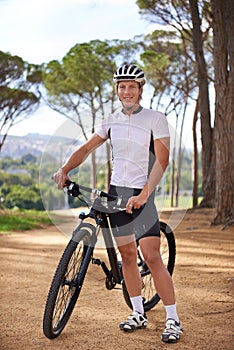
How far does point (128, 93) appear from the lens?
3312mm

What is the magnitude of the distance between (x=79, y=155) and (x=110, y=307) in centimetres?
135

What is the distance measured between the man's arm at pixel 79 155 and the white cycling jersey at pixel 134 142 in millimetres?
133

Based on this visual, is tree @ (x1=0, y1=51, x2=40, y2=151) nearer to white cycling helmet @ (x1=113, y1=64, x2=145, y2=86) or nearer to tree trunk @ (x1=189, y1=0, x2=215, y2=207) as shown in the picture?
tree trunk @ (x1=189, y1=0, x2=215, y2=207)

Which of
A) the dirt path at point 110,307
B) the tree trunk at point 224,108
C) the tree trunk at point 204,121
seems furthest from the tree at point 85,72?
the dirt path at point 110,307

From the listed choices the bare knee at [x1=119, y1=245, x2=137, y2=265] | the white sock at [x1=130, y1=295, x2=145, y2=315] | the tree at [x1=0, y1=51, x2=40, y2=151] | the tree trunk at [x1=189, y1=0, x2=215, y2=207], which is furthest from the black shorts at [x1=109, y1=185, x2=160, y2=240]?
the tree at [x1=0, y1=51, x2=40, y2=151]

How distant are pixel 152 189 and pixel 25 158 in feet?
122

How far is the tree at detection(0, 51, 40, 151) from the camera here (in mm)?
20531

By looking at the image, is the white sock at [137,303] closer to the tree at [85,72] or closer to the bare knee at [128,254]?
the bare knee at [128,254]

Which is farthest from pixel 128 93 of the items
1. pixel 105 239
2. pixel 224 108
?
pixel 224 108

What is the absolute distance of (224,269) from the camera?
584cm

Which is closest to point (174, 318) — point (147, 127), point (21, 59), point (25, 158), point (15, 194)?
point (147, 127)

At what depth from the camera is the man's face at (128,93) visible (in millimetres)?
3307

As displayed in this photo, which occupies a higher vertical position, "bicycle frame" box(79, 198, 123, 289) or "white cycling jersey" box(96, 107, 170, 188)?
"white cycling jersey" box(96, 107, 170, 188)

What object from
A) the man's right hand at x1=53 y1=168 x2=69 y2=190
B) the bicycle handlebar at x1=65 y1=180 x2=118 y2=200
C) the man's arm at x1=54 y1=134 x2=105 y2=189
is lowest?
the bicycle handlebar at x1=65 y1=180 x2=118 y2=200
